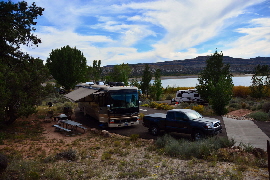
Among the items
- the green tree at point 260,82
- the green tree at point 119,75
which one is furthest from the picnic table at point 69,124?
the green tree at point 260,82

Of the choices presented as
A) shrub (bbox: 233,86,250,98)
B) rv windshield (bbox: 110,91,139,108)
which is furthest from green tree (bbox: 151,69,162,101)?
rv windshield (bbox: 110,91,139,108)

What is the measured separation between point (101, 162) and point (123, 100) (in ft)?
22.2

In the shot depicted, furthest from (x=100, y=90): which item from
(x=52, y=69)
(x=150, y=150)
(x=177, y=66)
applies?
(x=177, y=66)

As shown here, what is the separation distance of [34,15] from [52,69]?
30367 millimetres

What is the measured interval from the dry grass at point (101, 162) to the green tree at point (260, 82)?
25173 millimetres

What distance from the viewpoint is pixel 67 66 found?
44.0 meters

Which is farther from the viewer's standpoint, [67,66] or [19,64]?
[67,66]

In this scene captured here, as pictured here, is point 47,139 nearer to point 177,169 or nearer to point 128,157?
point 128,157

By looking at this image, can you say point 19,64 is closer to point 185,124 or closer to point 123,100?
point 123,100

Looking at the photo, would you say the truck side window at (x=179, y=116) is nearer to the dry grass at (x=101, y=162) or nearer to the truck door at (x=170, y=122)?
the truck door at (x=170, y=122)

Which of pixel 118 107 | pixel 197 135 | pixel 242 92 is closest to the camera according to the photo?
pixel 197 135

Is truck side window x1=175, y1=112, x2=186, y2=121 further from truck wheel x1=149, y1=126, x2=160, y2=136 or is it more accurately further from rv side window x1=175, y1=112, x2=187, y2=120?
truck wheel x1=149, y1=126, x2=160, y2=136

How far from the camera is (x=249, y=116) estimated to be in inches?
704

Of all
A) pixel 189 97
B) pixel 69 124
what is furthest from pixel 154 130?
pixel 189 97
